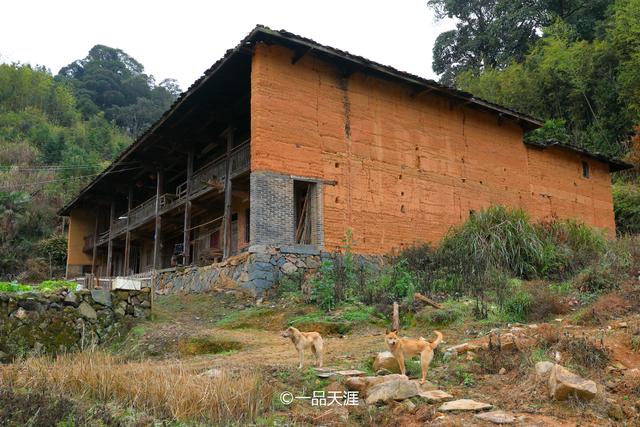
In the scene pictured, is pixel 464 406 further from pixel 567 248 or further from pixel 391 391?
pixel 567 248

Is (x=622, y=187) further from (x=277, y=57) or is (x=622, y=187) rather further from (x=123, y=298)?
(x=123, y=298)

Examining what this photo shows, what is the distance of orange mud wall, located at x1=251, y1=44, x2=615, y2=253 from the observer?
648 inches

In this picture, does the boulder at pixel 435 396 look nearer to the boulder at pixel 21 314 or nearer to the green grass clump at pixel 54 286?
the boulder at pixel 21 314

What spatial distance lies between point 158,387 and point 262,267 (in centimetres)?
971

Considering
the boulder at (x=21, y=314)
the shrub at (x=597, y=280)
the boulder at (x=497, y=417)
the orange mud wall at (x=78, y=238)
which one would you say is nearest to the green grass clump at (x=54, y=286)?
the boulder at (x=21, y=314)

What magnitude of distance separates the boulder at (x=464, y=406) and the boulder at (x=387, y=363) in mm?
1171

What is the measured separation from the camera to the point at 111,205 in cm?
2981

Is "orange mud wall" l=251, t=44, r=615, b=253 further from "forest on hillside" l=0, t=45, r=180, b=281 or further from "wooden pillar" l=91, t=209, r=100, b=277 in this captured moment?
"forest on hillside" l=0, t=45, r=180, b=281

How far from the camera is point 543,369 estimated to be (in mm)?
6113

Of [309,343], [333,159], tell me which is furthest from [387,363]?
[333,159]

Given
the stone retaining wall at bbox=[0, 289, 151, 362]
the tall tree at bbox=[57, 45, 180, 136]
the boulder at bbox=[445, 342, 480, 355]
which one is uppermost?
the tall tree at bbox=[57, 45, 180, 136]

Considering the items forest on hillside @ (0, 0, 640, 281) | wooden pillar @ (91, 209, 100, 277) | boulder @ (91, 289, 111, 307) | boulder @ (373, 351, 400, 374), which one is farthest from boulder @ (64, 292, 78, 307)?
wooden pillar @ (91, 209, 100, 277)

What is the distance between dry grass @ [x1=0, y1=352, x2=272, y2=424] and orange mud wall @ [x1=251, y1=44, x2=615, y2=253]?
10015mm

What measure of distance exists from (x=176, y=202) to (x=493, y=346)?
16.9 meters
